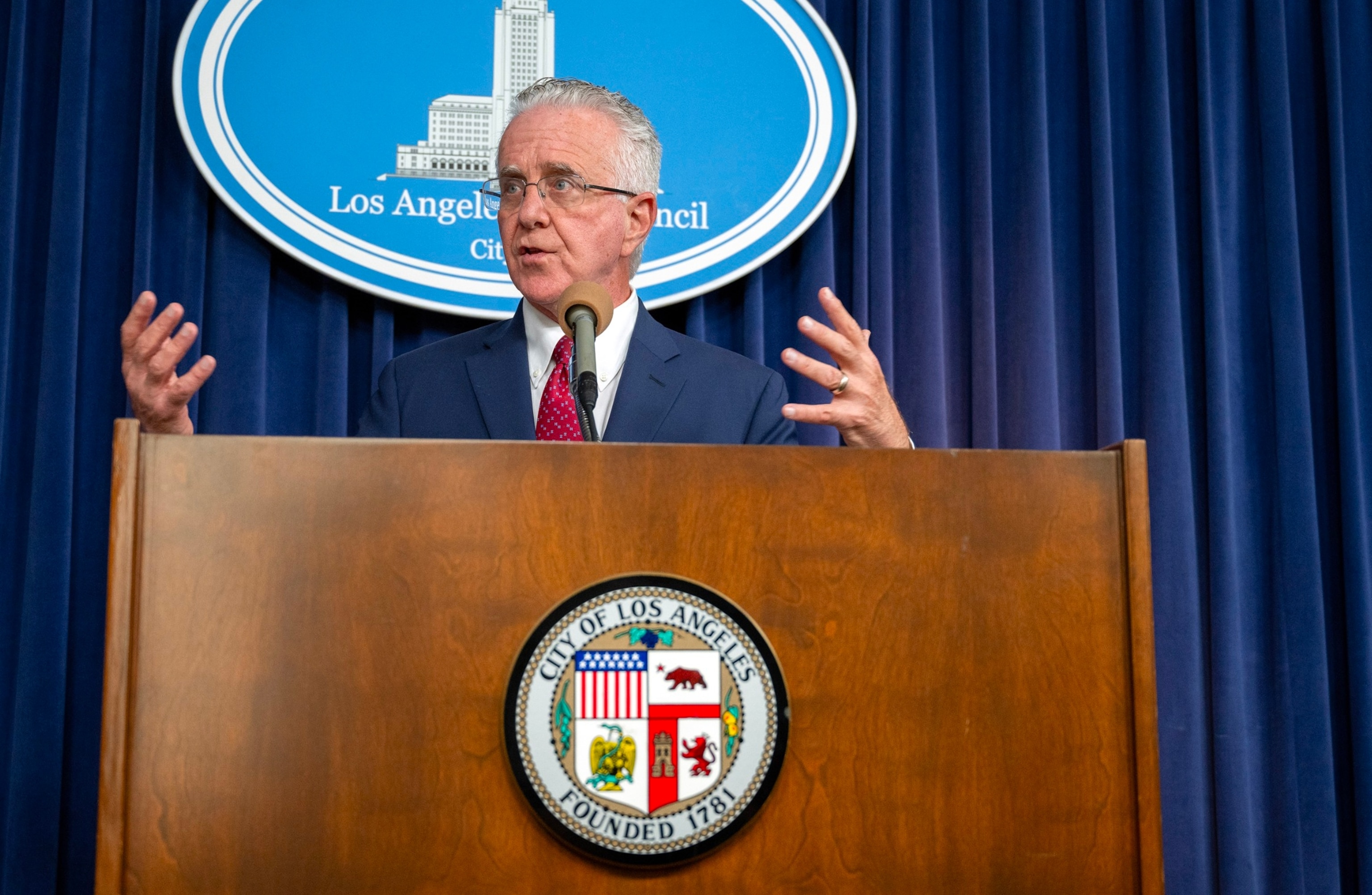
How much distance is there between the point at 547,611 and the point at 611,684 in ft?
0.26

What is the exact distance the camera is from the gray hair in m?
1.92

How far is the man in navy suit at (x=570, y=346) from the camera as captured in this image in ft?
5.80

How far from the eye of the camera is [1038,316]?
2393 mm

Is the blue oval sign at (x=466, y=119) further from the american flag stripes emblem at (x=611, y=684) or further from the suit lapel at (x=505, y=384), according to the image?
the american flag stripes emblem at (x=611, y=684)

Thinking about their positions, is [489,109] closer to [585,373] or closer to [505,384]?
[505,384]

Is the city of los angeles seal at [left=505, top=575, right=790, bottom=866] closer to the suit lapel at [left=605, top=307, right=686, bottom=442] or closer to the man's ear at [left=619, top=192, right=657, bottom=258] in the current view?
the suit lapel at [left=605, top=307, right=686, bottom=442]

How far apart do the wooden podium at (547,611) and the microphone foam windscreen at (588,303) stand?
0.87 feet

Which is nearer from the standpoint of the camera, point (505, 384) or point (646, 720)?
point (646, 720)

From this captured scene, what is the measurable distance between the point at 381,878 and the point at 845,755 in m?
0.39

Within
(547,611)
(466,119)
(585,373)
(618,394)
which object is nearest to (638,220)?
(618,394)

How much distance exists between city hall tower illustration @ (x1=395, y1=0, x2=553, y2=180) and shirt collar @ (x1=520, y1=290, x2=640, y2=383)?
1.60 ft

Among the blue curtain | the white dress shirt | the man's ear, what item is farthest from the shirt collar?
the blue curtain

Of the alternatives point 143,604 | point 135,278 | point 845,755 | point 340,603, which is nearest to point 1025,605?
point 845,755

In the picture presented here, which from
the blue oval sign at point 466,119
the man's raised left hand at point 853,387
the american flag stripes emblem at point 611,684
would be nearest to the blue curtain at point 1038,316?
the blue oval sign at point 466,119
